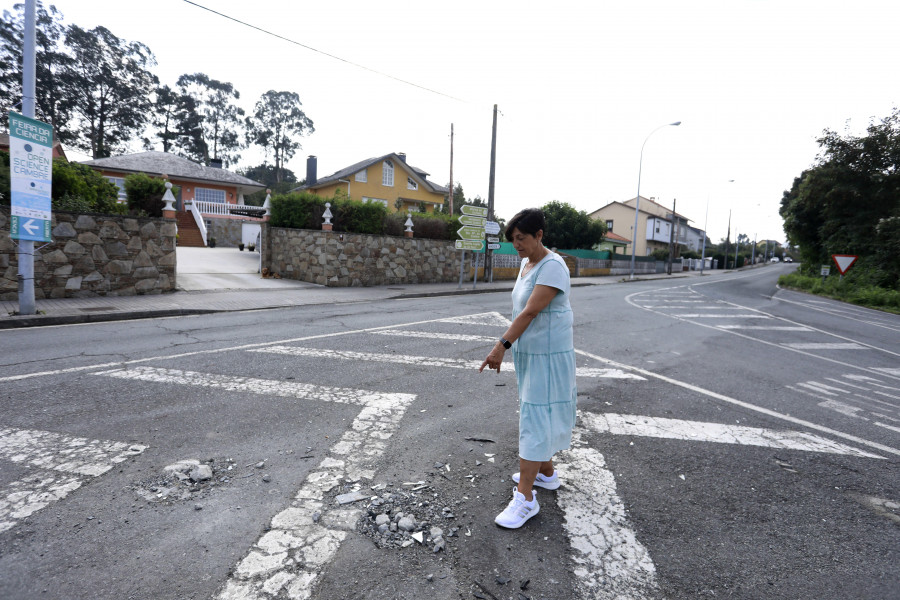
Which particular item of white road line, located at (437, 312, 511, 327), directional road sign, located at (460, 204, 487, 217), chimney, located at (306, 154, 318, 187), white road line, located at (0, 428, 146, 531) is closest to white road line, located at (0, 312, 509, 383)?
white road line, located at (437, 312, 511, 327)

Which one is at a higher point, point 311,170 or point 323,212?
point 311,170

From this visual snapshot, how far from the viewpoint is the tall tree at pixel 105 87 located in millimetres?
42250

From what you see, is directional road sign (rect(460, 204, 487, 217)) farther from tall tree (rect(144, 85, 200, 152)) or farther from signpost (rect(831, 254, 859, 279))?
tall tree (rect(144, 85, 200, 152))

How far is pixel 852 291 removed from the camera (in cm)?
2544

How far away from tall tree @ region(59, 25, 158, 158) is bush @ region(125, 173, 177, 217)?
40724 mm

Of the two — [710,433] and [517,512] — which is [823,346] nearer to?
[710,433]

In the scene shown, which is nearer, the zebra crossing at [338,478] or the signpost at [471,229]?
the zebra crossing at [338,478]

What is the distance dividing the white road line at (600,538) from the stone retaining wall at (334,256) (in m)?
14.1

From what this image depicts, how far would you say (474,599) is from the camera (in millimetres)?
2053

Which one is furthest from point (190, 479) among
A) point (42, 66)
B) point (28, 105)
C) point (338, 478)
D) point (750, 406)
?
point (42, 66)

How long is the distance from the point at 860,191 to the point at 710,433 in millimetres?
34511

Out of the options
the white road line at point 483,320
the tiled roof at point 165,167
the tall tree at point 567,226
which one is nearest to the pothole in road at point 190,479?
the white road line at point 483,320

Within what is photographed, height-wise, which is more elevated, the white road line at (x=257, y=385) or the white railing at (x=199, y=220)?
the white railing at (x=199, y=220)

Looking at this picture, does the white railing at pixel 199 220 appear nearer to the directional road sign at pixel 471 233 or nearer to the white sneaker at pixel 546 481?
the directional road sign at pixel 471 233
